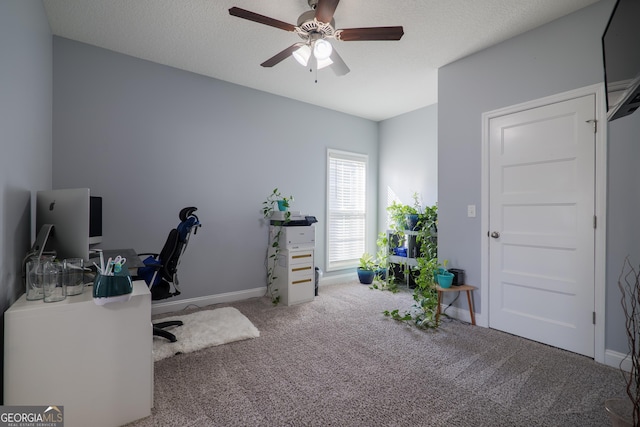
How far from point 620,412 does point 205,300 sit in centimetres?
349

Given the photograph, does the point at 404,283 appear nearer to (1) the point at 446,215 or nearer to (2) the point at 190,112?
(1) the point at 446,215

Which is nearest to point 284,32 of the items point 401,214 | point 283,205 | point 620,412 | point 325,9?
point 325,9

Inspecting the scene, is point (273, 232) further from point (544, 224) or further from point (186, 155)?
point (544, 224)

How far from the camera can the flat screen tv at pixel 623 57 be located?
4.33 feet

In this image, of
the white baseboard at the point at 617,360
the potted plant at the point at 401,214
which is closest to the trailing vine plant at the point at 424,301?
the potted plant at the point at 401,214

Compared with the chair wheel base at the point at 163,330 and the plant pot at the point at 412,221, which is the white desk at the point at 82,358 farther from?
the plant pot at the point at 412,221

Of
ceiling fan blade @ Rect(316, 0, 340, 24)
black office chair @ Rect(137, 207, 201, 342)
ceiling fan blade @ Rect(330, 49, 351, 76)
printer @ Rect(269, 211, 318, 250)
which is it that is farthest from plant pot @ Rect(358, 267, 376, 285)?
ceiling fan blade @ Rect(316, 0, 340, 24)

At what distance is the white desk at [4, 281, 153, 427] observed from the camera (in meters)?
1.32

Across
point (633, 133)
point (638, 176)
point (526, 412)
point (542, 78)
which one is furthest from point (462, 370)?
point (542, 78)

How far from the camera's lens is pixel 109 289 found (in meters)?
1.44

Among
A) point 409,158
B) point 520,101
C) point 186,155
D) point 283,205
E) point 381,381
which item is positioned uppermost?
point 520,101

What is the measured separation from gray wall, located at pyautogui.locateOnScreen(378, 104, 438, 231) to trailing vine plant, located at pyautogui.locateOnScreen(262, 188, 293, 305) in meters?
Result: 1.89

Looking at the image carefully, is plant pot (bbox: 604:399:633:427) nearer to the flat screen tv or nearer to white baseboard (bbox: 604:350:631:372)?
white baseboard (bbox: 604:350:631:372)

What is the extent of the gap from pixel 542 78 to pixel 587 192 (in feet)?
3.46
